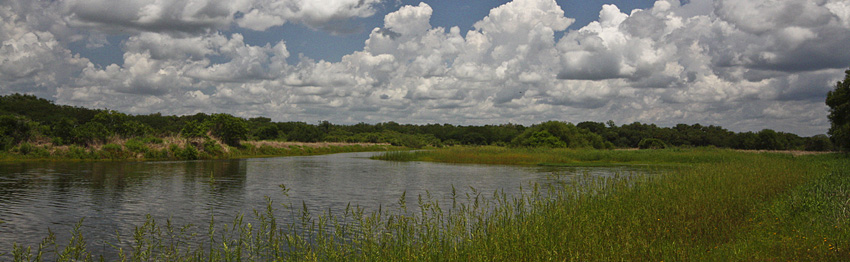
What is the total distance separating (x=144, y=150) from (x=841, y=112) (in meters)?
67.9

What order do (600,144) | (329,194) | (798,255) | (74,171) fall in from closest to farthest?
1. (798,255)
2. (329,194)
3. (74,171)
4. (600,144)

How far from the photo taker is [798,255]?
882 cm

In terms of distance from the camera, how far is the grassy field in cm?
839

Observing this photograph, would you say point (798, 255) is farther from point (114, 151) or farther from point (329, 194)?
point (114, 151)

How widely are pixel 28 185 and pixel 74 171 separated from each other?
9235mm

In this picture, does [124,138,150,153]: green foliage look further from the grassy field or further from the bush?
the grassy field

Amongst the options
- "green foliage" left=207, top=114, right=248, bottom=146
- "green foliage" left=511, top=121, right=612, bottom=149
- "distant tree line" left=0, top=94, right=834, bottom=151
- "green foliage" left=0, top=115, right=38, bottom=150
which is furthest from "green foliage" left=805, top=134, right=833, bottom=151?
"green foliage" left=0, top=115, right=38, bottom=150

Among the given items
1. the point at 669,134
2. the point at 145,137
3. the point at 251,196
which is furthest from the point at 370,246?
the point at 669,134

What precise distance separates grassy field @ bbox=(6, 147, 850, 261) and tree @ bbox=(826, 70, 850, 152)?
120 feet

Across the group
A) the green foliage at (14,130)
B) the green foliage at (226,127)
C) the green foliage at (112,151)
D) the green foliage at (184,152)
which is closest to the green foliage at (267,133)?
the green foliage at (226,127)

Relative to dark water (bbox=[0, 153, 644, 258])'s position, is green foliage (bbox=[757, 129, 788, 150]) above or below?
above

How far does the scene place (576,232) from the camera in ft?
33.5

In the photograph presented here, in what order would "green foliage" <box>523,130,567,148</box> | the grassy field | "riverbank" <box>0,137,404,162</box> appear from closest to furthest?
the grassy field → "riverbank" <box>0,137,404,162</box> → "green foliage" <box>523,130,567,148</box>

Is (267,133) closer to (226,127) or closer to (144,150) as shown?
(226,127)
